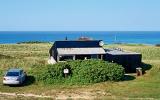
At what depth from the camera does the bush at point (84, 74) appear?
35.8m

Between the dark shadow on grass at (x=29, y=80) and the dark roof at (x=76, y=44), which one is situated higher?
the dark roof at (x=76, y=44)

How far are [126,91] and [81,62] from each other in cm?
686

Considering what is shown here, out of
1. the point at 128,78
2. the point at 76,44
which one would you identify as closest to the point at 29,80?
the point at 76,44

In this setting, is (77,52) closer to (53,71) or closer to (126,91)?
(53,71)

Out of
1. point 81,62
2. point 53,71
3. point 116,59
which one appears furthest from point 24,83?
point 116,59

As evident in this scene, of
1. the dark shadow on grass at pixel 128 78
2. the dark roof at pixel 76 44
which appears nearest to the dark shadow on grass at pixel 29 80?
the dark roof at pixel 76 44

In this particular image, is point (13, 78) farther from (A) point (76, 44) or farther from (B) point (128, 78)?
(A) point (76, 44)

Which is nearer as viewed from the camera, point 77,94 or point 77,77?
point 77,94

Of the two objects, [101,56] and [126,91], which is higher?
[101,56]

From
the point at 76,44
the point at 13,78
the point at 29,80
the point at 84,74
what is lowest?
the point at 29,80

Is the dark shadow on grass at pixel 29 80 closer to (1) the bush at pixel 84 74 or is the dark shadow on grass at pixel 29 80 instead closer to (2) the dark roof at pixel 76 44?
(1) the bush at pixel 84 74

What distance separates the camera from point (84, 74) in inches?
1415

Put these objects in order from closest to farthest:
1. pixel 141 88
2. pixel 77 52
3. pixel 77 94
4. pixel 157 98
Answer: pixel 157 98 < pixel 77 94 < pixel 141 88 < pixel 77 52

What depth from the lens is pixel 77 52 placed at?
42.0 meters
